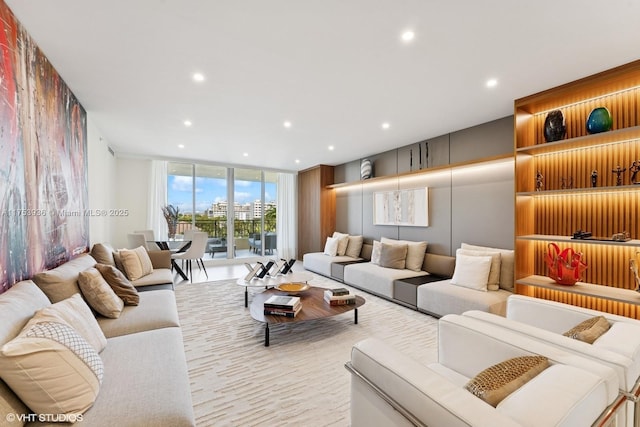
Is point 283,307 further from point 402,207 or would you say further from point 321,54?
point 402,207

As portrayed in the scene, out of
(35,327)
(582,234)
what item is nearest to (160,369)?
(35,327)

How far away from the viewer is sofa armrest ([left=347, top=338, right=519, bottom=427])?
854mm

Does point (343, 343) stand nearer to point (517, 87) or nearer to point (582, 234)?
point (582, 234)

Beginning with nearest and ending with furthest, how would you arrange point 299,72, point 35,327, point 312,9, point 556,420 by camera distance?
point 556,420 < point 35,327 < point 312,9 < point 299,72

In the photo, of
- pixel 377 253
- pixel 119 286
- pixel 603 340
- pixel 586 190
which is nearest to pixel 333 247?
pixel 377 253

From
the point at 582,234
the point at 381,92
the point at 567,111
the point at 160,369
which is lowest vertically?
the point at 160,369

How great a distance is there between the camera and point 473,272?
137 inches

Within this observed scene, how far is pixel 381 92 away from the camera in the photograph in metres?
3.01

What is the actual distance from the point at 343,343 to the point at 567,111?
3.49 m

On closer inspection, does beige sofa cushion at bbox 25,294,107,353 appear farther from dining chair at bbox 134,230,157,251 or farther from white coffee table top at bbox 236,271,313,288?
dining chair at bbox 134,230,157,251

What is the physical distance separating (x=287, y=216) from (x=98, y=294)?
5872 mm

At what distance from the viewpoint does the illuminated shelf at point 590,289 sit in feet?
8.02

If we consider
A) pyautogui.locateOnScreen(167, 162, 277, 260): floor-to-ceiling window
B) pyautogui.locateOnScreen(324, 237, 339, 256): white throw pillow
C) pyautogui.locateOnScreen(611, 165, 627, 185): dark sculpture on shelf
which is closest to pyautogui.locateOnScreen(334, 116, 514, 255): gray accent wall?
pyautogui.locateOnScreen(324, 237, 339, 256): white throw pillow

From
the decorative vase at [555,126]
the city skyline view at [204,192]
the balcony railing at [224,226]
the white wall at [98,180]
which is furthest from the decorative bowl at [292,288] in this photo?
the city skyline view at [204,192]
